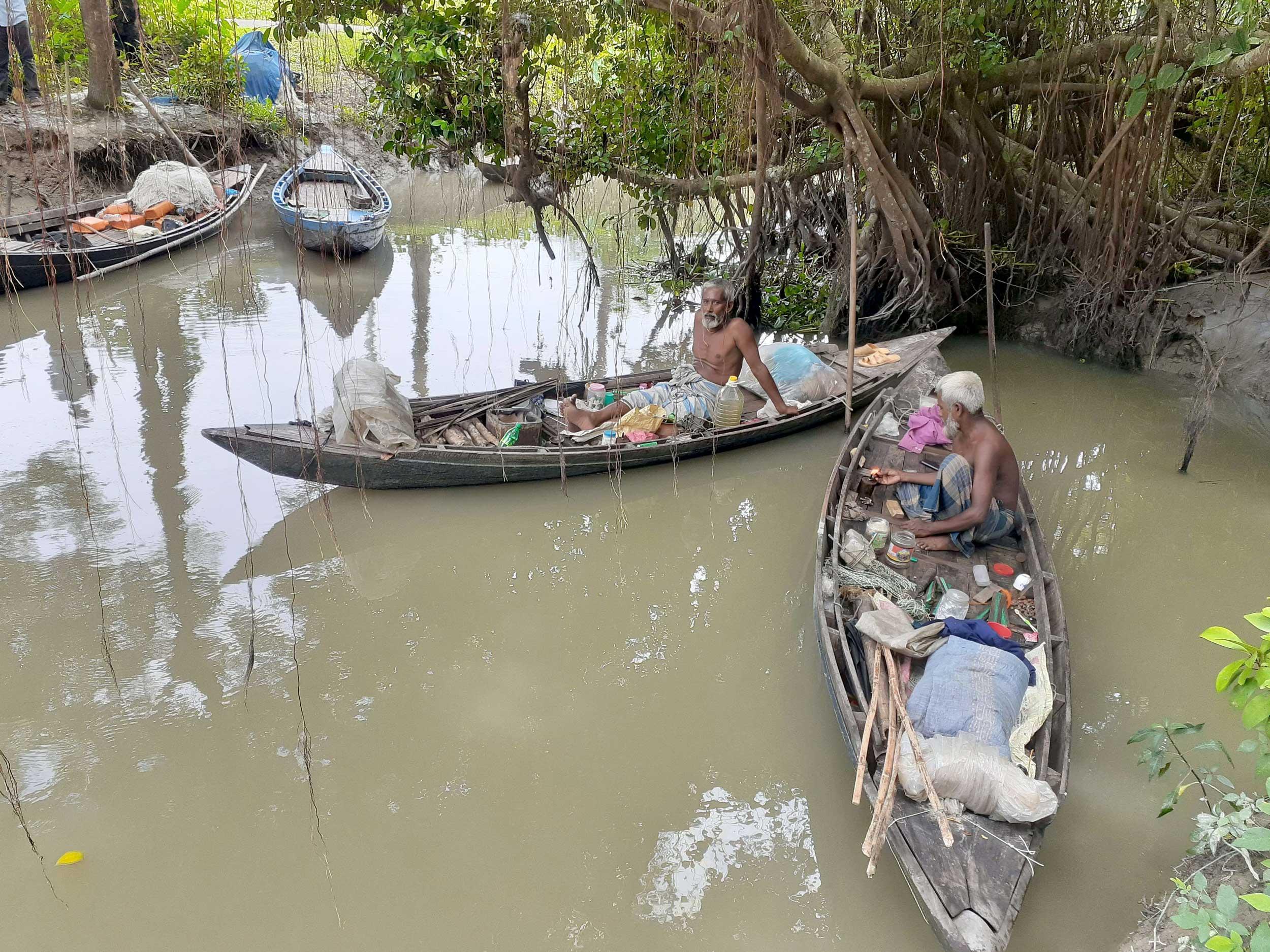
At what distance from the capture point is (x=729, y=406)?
17.9ft

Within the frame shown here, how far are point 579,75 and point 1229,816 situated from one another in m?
7.14

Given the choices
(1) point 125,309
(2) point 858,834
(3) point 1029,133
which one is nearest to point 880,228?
(3) point 1029,133

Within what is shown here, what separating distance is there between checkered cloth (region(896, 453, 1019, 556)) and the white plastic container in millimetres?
417

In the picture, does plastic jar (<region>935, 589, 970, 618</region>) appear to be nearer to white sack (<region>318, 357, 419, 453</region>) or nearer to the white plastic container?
the white plastic container

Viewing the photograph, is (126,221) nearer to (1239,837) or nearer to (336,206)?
(336,206)

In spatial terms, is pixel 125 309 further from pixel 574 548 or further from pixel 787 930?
A: pixel 787 930

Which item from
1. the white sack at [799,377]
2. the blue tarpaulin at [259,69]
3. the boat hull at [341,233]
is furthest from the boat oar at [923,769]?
the blue tarpaulin at [259,69]

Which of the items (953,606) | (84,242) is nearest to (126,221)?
(84,242)

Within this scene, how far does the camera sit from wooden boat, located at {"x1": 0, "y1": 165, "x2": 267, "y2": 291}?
736cm

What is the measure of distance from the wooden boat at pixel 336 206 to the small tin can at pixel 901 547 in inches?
227

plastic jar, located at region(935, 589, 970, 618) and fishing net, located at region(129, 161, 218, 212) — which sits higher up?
fishing net, located at region(129, 161, 218, 212)

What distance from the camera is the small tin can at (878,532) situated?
4062 mm

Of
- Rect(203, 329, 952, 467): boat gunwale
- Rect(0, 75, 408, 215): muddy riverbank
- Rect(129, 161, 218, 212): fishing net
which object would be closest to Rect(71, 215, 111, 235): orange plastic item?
Rect(0, 75, 408, 215): muddy riverbank

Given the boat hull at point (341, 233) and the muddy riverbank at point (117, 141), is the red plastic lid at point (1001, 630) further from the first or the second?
the muddy riverbank at point (117, 141)
